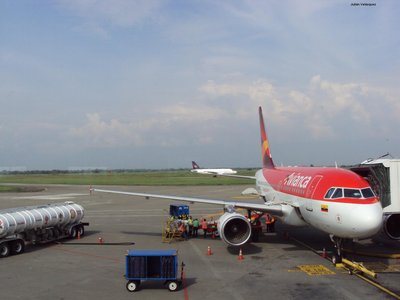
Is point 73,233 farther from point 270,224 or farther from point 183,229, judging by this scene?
point 270,224

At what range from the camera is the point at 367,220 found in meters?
15.5

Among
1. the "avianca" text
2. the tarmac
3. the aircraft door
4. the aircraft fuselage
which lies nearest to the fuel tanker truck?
the tarmac

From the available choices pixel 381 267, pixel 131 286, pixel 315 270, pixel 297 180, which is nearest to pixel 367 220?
pixel 315 270

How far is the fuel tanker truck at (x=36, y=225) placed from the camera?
20578 mm

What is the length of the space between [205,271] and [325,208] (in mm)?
5589

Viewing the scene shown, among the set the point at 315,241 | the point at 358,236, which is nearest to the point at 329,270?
the point at 358,236

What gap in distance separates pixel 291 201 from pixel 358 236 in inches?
217

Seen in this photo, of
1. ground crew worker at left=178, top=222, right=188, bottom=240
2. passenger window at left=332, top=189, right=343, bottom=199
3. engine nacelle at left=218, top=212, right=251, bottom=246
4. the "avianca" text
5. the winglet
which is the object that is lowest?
ground crew worker at left=178, top=222, right=188, bottom=240

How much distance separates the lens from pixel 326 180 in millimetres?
18203

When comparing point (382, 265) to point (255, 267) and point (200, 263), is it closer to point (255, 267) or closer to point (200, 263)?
point (255, 267)

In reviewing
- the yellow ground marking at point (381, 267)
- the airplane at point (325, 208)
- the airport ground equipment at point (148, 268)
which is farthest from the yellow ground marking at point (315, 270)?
the airport ground equipment at point (148, 268)

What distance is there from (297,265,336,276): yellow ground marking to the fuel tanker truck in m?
14.0

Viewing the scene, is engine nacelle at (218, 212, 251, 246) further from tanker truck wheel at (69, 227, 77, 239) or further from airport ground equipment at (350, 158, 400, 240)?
tanker truck wheel at (69, 227, 77, 239)

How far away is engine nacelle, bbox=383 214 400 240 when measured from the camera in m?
20.2
